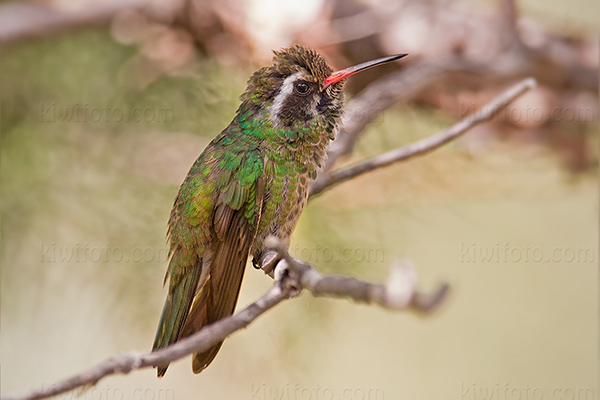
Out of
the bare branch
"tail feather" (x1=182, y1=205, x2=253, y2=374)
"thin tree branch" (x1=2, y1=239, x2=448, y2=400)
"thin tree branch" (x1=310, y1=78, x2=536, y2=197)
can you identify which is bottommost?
"thin tree branch" (x1=2, y1=239, x2=448, y2=400)

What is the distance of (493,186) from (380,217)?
0.59 meters

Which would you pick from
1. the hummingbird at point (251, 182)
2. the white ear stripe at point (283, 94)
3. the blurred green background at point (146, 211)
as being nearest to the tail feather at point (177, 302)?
the hummingbird at point (251, 182)

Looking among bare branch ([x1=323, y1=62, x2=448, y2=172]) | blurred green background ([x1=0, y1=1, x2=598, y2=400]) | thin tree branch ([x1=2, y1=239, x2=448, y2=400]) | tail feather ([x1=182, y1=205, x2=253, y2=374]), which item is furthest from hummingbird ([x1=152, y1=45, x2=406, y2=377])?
blurred green background ([x1=0, y1=1, x2=598, y2=400])

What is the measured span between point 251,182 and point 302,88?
0.25 meters

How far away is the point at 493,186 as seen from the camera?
2.72 metres

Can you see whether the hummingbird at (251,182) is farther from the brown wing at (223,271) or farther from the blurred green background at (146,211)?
the blurred green background at (146,211)

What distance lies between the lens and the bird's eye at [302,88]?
4.68 ft

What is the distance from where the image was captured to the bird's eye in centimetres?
143

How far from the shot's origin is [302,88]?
1.43 metres

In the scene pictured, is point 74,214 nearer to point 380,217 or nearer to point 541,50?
point 380,217

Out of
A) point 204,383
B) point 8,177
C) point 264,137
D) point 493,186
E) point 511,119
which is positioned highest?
point 511,119

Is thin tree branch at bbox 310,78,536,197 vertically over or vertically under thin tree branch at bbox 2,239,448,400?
over

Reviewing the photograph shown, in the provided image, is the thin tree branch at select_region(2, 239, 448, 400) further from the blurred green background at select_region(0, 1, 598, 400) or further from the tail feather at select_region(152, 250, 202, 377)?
the blurred green background at select_region(0, 1, 598, 400)

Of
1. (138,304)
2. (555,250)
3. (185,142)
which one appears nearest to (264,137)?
(185,142)
